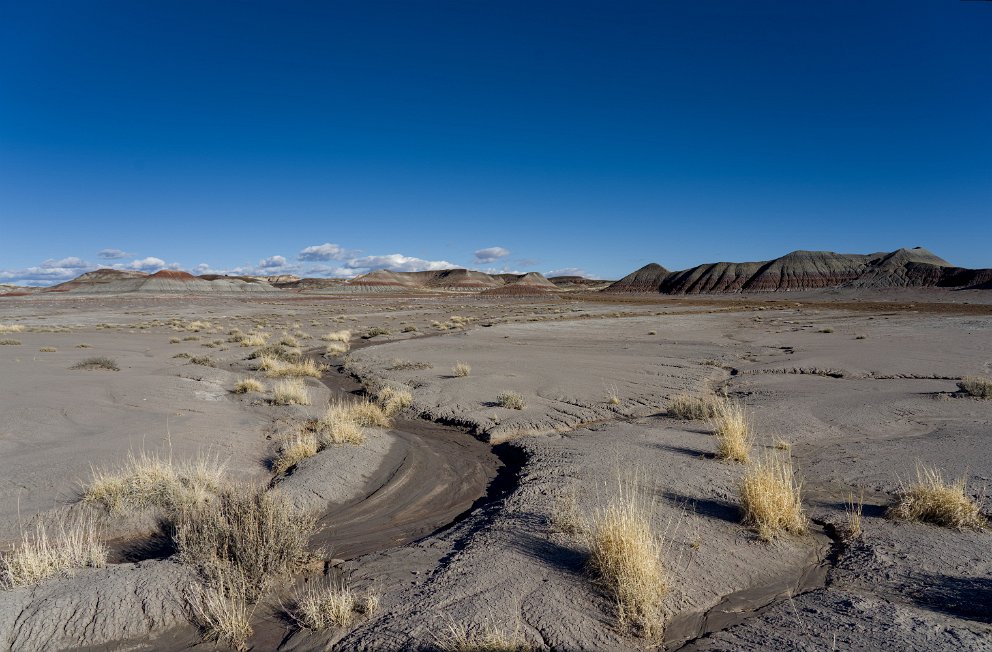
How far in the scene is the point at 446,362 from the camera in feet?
59.1

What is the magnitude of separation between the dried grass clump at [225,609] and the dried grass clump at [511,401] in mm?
7314

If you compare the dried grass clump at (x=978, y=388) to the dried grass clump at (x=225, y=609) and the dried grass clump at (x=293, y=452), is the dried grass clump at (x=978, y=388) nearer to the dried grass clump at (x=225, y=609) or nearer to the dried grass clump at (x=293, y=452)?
the dried grass clump at (x=293, y=452)

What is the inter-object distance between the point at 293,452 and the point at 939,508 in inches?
301

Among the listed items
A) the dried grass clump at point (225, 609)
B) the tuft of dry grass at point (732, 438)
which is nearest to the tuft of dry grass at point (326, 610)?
the dried grass clump at point (225, 609)

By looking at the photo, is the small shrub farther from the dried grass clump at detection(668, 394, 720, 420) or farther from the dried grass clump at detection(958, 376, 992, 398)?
the dried grass clump at detection(958, 376, 992, 398)

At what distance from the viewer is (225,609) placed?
3.93 meters

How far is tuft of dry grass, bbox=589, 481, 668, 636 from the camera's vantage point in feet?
12.6

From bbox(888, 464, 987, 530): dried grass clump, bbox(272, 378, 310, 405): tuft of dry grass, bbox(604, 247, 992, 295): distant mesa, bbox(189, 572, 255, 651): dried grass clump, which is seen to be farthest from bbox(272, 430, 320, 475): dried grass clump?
bbox(604, 247, 992, 295): distant mesa

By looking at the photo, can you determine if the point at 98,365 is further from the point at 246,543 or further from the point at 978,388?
the point at 978,388

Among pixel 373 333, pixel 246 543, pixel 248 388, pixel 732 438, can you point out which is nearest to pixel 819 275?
pixel 373 333

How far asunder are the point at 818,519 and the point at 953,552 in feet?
3.65

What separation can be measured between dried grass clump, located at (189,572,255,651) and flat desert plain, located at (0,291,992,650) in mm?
20

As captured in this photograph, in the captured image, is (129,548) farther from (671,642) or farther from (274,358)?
(274,358)

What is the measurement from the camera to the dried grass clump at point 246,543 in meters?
4.40
